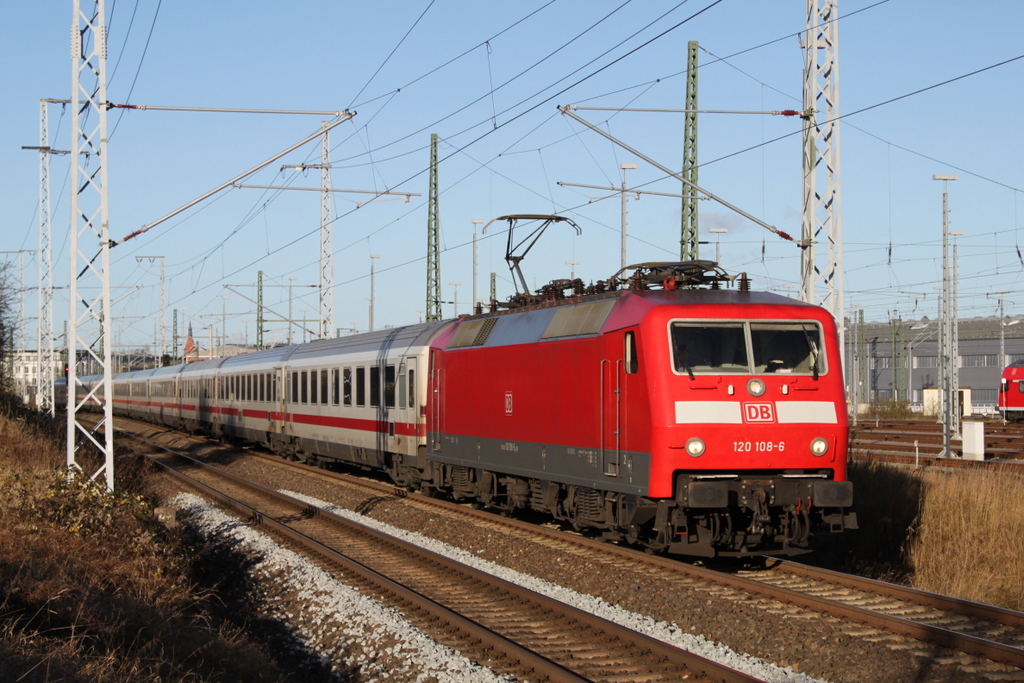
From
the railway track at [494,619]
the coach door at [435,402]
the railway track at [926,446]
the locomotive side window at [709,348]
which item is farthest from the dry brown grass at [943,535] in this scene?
the coach door at [435,402]

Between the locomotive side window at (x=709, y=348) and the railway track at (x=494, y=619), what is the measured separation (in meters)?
3.16

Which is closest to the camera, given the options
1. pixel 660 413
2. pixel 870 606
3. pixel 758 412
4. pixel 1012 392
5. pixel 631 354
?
pixel 870 606

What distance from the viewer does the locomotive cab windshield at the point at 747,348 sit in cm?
1154

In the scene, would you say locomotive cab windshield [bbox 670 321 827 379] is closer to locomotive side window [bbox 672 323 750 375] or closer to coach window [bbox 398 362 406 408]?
locomotive side window [bbox 672 323 750 375]

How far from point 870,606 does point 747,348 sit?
3154 millimetres

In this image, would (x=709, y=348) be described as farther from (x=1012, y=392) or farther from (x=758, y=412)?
(x=1012, y=392)

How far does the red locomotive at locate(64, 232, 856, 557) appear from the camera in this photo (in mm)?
11320

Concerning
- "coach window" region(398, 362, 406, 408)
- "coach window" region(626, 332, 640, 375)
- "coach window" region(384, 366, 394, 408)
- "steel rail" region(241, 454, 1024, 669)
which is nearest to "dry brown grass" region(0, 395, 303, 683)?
"steel rail" region(241, 454, 1024, 669)

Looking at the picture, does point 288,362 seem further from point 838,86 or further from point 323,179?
point 838,86

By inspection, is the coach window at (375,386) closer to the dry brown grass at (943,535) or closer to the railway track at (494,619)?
A: the railway track at (494,619)

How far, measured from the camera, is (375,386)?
75.8 ft

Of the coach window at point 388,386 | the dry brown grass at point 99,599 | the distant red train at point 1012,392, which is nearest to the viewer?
the dry brown grass at point 99,599

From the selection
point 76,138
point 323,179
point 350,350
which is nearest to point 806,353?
point 76,138

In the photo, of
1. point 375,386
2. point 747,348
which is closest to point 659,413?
point 747,348
